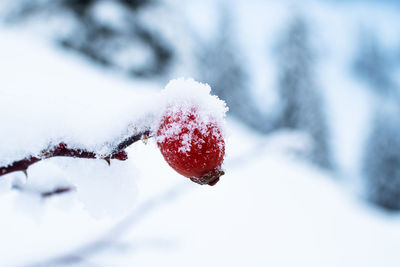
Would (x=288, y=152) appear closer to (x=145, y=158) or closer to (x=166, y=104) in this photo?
(x=145, y=158)

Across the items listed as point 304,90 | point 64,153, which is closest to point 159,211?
point 64,153

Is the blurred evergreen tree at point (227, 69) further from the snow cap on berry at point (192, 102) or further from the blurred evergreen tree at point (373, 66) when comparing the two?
the blurred evergreen tree at point (373, 66)

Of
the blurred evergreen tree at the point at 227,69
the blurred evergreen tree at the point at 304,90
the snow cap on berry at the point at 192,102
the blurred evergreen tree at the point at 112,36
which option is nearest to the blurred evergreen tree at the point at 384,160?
the blurred evergreen tree at the point at 304,90

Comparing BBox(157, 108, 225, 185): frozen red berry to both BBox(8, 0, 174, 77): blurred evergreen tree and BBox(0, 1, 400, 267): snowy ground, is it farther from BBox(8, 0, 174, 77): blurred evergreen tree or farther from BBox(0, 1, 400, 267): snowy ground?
BBox(8, 0, 174, 77): blurred evergreen tree

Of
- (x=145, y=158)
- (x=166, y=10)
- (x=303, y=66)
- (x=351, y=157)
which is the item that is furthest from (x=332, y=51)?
(x=145, y=158)

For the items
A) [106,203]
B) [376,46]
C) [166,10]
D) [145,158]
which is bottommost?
[106,203]

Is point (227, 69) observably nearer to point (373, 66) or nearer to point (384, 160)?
point (384, 160)
